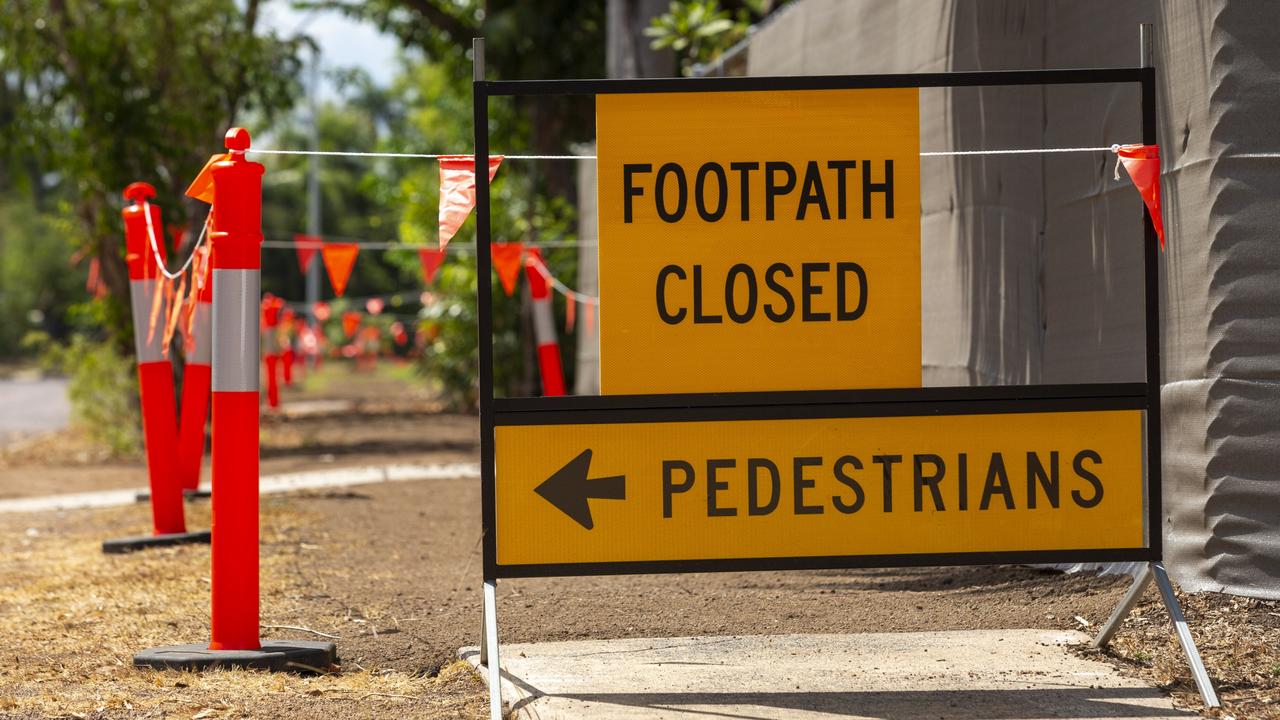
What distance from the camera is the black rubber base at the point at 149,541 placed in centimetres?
788

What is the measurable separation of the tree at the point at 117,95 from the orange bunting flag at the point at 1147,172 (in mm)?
12011

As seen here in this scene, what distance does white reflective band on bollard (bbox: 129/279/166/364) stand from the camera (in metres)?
7.79

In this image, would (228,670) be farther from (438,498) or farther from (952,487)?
(438,498)

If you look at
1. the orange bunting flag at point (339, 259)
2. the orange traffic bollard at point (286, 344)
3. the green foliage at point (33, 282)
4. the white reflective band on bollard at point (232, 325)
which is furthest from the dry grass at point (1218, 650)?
the green foliage at point (33, 282)

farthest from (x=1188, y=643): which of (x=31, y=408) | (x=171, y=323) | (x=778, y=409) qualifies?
(x=31, y=408)

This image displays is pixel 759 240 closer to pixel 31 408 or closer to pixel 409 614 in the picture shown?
pixel 409 614

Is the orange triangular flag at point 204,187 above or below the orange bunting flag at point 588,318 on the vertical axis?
above

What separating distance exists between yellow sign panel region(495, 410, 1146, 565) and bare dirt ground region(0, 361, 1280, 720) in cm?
61

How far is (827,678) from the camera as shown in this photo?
468 centimetres

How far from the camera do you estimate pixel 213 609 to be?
5.05 meters

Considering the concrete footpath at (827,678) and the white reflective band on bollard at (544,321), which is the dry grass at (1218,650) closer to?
the concrete footpath at (827,678)

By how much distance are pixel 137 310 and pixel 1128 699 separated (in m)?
5.74

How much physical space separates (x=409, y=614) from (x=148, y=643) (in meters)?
1.08

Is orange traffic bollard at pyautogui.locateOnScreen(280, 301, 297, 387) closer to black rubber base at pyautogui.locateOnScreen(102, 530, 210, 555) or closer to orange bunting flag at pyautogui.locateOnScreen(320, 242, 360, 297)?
orange bunting flag at pyautogui.locateOnScreen(320, 242, 360, 297)
